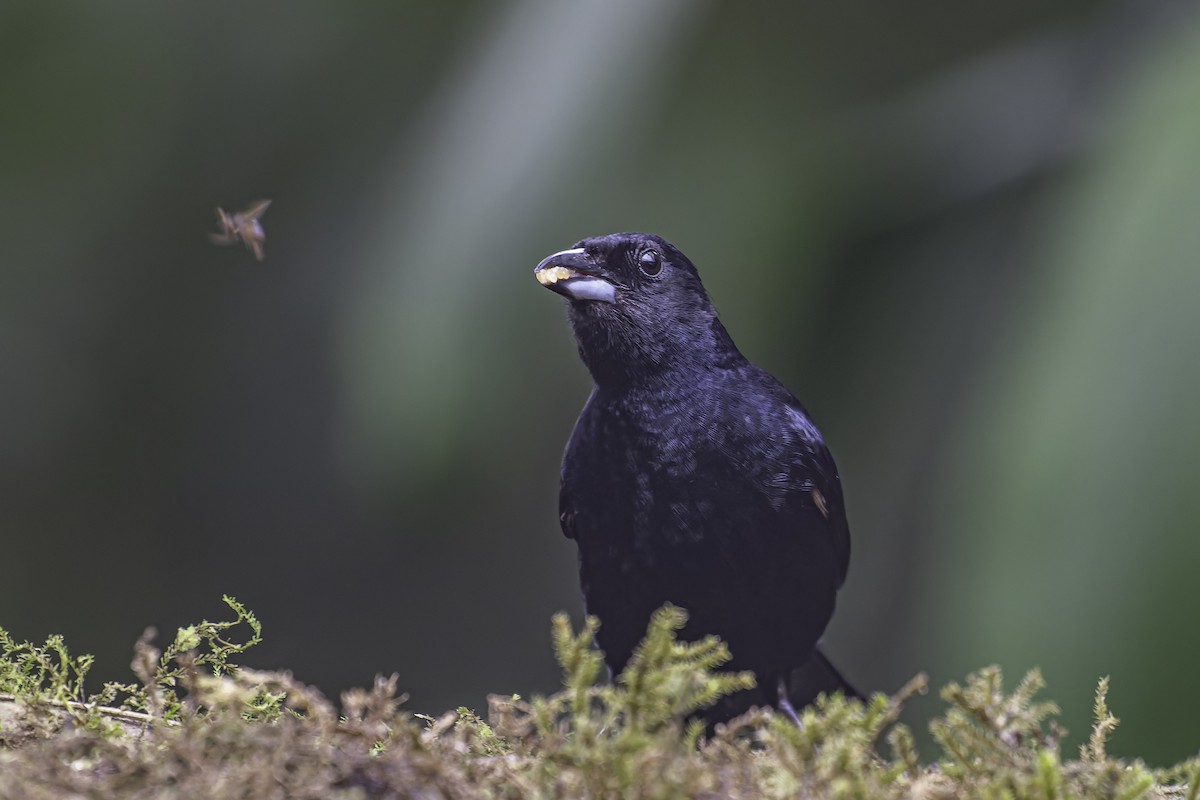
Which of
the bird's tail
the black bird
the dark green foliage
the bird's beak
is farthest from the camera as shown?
the bird's tail

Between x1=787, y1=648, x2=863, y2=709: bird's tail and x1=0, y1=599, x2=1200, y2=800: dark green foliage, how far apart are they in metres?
1.99

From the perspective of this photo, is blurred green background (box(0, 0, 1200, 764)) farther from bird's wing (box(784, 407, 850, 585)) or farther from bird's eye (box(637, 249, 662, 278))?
bird's eye (box(637, 249, 662, 278))

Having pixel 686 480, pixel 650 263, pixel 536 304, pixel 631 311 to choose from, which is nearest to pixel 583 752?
pixel 686 480

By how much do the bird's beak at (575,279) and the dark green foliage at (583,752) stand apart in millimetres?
1685

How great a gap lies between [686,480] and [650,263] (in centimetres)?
64

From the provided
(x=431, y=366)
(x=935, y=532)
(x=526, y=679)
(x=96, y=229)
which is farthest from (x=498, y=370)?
(x=96, y=229)

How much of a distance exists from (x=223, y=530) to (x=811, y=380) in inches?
141

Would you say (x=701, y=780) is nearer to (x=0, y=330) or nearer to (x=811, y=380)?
(x=811, y=380)

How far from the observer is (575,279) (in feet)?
11.4

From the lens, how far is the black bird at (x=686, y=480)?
3.28m

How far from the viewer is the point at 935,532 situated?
16.5ft

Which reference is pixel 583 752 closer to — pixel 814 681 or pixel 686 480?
pixel 686 480

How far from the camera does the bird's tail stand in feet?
12.7

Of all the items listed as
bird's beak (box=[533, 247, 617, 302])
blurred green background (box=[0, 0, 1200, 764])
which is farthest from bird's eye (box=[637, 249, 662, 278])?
blurred green background (box=[0, 0, 1200, 764])
